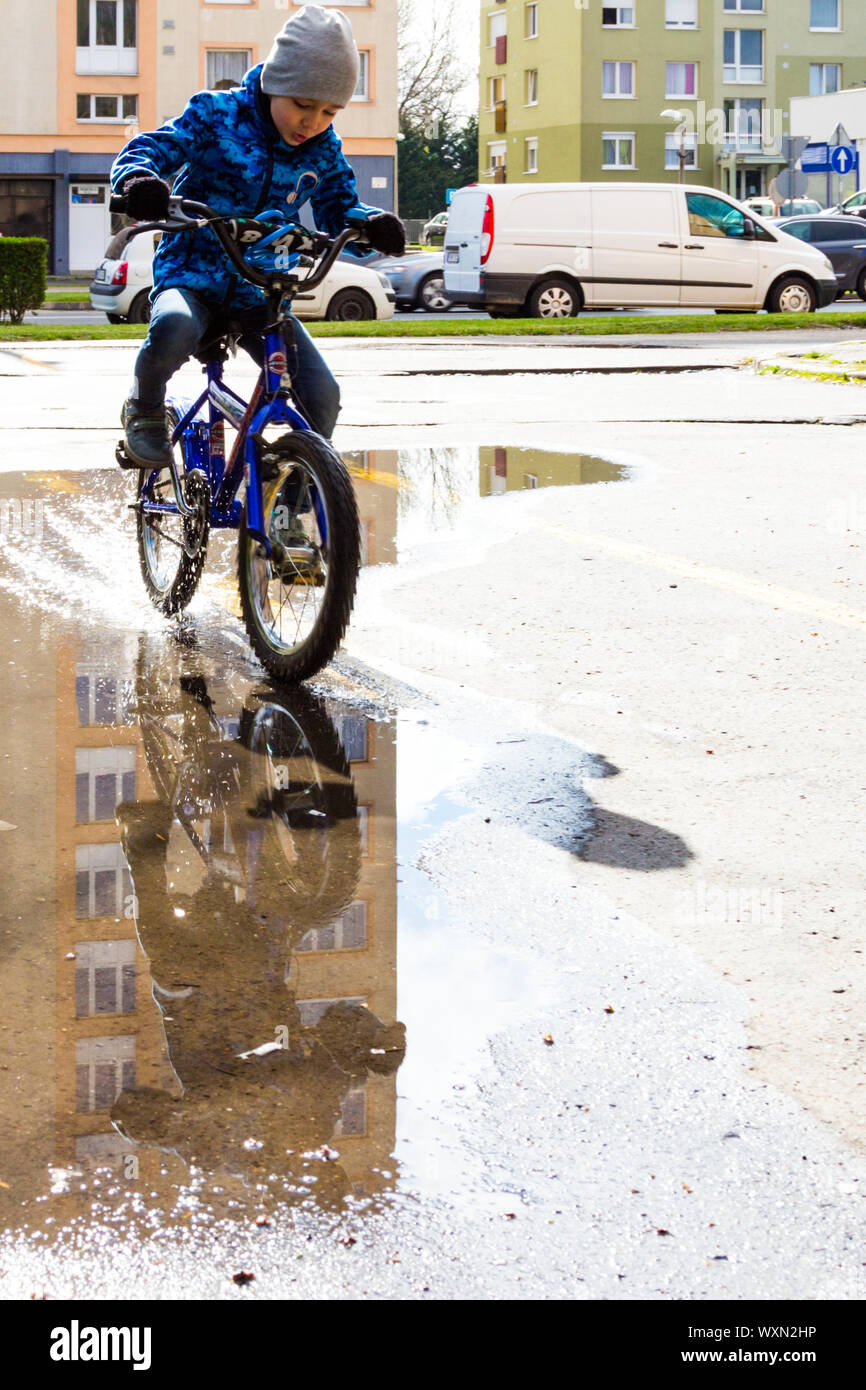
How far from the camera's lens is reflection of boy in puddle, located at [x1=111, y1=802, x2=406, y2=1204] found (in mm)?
2686

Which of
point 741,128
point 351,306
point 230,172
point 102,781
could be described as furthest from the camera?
point 741,128

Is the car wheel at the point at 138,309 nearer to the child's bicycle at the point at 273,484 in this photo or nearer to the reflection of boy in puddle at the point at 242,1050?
the child's bicycle at the point at 273,484

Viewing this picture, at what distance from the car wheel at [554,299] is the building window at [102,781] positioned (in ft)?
79.9

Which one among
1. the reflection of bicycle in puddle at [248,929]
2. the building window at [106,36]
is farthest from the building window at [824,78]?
the reflection of bicycle in puddle at [248,929]

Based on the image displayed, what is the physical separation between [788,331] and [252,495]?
66.4ft

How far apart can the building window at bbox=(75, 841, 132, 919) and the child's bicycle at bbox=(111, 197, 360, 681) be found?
4.54 ft

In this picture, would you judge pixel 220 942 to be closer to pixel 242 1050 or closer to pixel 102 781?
pixel 242 1050

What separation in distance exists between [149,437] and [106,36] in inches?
2041

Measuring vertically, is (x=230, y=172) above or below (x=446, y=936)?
above

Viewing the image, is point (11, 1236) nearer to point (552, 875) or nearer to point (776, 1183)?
point (776, 1183)

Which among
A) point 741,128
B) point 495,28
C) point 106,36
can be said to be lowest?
point 106,36

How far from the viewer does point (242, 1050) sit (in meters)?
3.02

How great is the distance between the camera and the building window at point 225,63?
54781 mm

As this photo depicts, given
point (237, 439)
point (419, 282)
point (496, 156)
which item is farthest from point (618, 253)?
point (496, 156)
